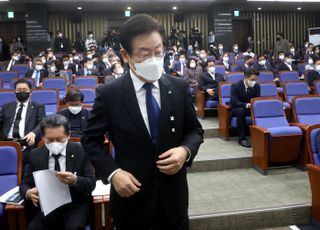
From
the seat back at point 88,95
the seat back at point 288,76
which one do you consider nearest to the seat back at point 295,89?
the seat back at point 288,76

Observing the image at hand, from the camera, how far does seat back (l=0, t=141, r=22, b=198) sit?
7.93 feet

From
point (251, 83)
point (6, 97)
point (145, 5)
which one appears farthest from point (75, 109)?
point (145, 5)

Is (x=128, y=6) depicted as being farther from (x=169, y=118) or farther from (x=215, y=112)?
(x=169, y=118)

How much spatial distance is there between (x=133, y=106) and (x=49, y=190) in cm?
96

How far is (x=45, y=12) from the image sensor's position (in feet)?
39.4

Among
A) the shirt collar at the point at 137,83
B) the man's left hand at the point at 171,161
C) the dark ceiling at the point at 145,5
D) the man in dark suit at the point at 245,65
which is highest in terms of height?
the dark ceiling at the point at 145,5

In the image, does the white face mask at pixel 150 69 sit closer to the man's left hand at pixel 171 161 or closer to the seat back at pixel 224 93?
the man's left hand at pixel 171 161

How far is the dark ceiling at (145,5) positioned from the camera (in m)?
11.9

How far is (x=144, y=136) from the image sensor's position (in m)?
1.20

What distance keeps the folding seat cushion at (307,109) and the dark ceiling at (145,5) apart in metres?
8.96

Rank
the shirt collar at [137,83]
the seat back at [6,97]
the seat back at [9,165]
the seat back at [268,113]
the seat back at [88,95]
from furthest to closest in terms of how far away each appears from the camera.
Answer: the seat back at [88,95], the seat back at [6,97], the seat back at [268,113], the seat back at [9,165], the shirt collar at [137,83]

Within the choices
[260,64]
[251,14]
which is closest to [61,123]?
[260,64]

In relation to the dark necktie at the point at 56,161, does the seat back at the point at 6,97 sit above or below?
above

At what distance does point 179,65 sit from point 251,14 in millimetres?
8315
